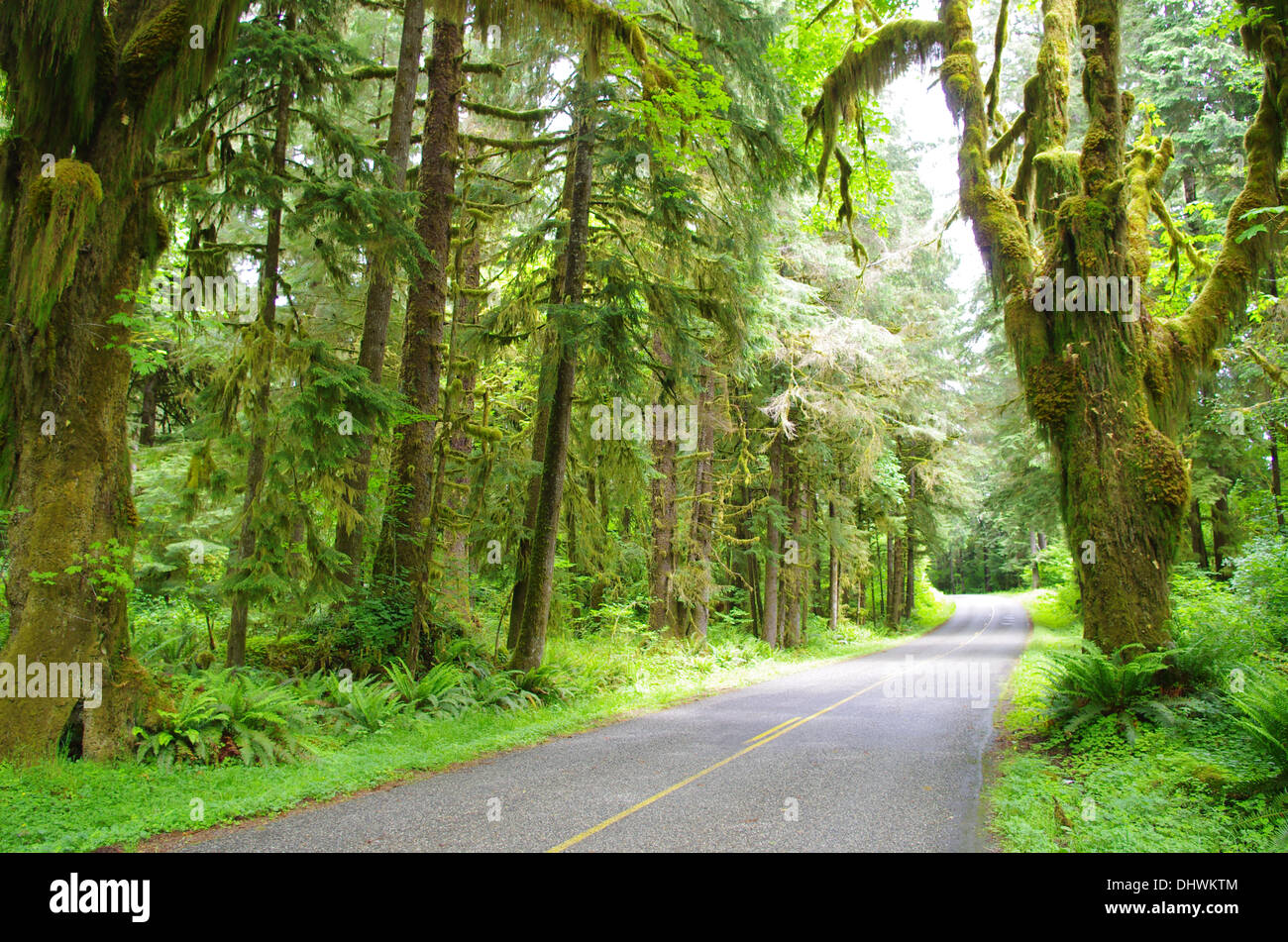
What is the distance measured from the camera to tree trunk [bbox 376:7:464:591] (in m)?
10.7

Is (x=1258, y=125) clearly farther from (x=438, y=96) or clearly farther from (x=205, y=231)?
(x=205, y=231)

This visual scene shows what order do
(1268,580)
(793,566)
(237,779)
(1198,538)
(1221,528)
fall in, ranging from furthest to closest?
1. (793,566)
2. (1198,538)
3. (1221,528)
4. (1268,580)
5. (237,779)

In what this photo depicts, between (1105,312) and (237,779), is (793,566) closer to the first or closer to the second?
(1105,312)

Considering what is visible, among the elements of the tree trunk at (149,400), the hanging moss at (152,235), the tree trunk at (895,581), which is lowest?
the tree trunk at (895,581)

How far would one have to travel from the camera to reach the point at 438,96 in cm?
1125

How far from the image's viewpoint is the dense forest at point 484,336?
6.57 m

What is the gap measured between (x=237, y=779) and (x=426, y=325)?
22.6 ft

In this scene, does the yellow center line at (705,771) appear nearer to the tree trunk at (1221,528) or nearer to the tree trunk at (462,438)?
the tree trunk at (462,438)

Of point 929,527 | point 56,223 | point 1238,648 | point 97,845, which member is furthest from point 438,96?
point 929,527

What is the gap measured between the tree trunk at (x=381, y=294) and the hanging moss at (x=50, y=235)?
388 cm

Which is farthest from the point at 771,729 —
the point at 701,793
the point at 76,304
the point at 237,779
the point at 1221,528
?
the point at 1221,528

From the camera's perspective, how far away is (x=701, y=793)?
6.30 m

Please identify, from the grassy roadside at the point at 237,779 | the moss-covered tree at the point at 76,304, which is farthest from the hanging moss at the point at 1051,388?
the moss-covered tree at the point at 76,304
